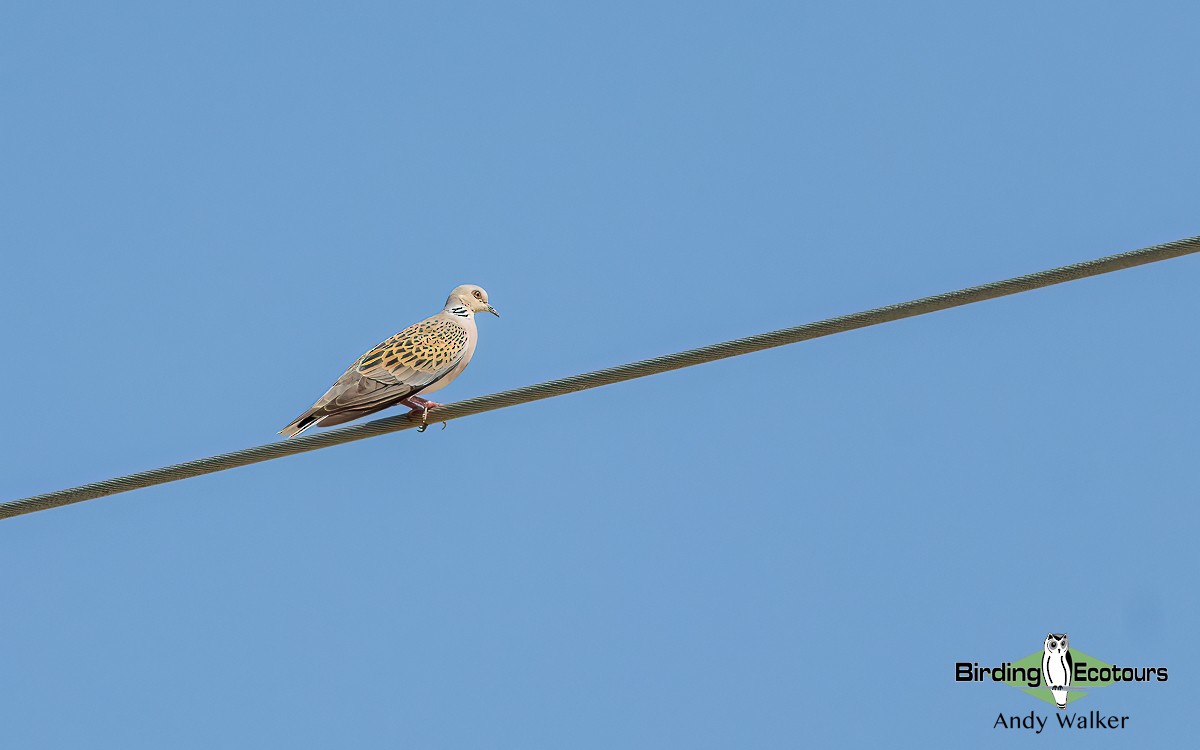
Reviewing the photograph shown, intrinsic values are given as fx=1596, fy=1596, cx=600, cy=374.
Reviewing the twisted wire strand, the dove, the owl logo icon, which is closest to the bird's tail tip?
the dove

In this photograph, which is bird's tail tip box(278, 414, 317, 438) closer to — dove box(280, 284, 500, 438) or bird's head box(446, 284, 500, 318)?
dove box(280, 284, 500, 438)

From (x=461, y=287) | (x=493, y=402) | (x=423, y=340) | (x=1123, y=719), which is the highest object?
(x=461, y=287)

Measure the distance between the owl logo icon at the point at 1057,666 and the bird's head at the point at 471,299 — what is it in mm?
6185

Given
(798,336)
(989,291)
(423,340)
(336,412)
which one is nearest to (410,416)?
(336,412)

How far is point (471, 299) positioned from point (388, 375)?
251 centimetres

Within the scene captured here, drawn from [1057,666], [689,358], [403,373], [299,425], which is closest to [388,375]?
[403,373]

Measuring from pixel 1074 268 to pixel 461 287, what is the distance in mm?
7273

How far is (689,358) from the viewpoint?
8.73 metres

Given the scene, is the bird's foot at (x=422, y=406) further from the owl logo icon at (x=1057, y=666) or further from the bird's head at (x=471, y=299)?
the owl logo icon at (x=1057, y=666)

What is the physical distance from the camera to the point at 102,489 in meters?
8.66

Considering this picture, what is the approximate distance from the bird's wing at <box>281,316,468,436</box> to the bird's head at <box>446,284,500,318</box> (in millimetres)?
1043

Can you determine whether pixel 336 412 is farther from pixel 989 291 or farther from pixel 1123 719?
pixel 1123 719

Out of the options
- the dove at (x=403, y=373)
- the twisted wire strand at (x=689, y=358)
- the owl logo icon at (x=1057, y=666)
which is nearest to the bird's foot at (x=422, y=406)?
the dove at (x=403, y=373)

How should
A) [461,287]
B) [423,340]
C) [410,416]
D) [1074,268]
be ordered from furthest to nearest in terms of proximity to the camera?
1. [461,287]
2. [423,340]
3. [410,416]
4. [1074,268]
